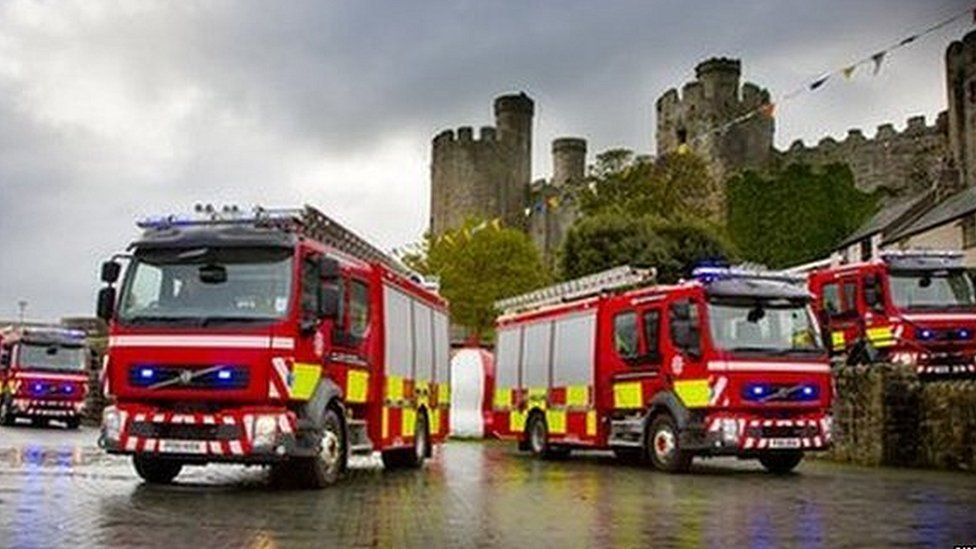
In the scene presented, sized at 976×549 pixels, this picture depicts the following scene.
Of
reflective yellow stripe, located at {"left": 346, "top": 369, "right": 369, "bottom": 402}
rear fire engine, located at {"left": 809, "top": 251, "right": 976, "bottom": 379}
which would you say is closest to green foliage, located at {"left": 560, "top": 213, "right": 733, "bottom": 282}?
rear fire engine, located at {"left": 809, "top": 251, "right": 976, "bottom": 379}

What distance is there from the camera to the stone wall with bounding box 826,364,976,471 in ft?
63.9

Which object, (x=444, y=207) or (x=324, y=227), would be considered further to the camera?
(x=444, y=207)

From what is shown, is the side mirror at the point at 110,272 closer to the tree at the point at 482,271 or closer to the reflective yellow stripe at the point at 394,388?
the reflective yellow stripe at the point at 394,388

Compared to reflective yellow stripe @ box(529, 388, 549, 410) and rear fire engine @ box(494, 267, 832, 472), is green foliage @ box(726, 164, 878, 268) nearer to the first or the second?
reflective yellow stripe @ box(529, 388, 549, 410)

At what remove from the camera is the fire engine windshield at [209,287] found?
13562 mm

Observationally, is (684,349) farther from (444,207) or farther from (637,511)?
(444,207)

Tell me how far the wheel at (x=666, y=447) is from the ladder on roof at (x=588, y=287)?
299 cm

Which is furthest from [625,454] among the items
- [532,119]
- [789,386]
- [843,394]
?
[532,119]

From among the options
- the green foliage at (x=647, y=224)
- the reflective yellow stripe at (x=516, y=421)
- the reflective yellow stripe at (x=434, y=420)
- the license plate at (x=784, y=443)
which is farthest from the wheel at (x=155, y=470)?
the green foliage at (x=647, y=224)

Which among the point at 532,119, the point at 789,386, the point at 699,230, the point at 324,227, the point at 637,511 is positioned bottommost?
the point at 637,511

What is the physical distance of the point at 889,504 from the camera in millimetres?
13031

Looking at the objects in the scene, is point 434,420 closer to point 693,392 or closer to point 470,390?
point 693,392

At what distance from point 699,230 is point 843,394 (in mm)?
30624

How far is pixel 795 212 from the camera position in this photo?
194 ft
